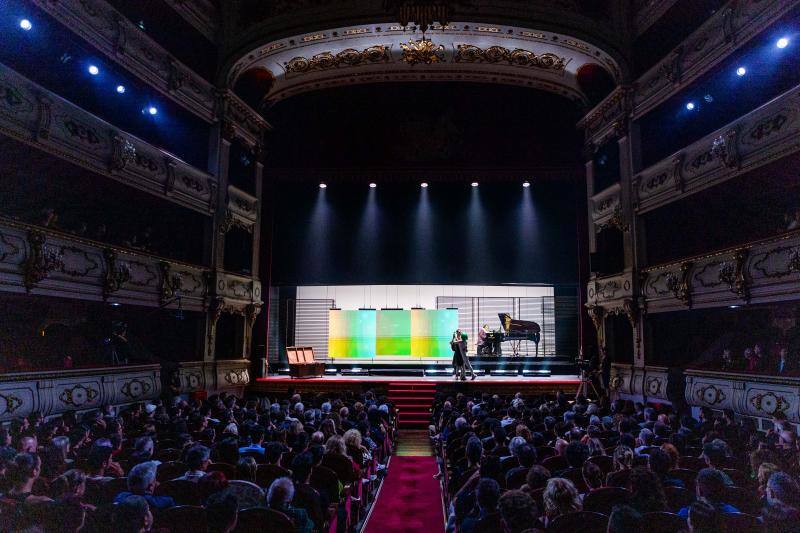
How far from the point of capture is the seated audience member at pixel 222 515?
10.8 ft

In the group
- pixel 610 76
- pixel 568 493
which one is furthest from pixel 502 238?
pixel 568 493

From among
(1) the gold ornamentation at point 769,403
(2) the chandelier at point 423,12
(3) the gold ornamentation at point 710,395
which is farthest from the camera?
(2) the chandelier at point 423,12

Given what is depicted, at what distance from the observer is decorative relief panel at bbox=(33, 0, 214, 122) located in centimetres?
Result: 1086

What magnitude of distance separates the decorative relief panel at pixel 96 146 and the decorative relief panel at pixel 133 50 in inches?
67.4

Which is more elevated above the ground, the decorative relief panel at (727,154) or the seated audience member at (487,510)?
the decorative relief panel at (727,154)

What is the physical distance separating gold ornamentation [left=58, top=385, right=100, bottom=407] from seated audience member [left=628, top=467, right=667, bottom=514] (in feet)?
32.9

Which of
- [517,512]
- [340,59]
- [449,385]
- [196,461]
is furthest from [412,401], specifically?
[517,512]

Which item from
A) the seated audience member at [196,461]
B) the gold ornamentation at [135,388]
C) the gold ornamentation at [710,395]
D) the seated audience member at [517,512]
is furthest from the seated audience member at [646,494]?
the gold ornamentation at [135,388]

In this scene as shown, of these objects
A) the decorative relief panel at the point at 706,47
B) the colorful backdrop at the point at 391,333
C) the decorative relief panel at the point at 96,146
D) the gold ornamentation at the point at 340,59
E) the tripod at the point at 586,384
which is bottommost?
the tripod at the point at 586,384

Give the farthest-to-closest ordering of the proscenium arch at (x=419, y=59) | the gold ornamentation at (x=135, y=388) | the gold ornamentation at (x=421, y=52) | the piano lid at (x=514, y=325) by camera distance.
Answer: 1. the piano lid at (x=514, y=325)
2. the gold ornamentation at (x=421, y=52)
3. the proscenium arch at (x=419, y=59)
4. the gold ornamentation at (x=135, y=388)

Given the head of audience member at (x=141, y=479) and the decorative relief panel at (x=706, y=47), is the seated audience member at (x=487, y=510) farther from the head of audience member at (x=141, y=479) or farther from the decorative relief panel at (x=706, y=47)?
the decorative relief panel at (x=706, y=47)

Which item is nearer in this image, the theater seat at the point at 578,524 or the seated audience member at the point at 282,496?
the theater seat at the point at 578,524

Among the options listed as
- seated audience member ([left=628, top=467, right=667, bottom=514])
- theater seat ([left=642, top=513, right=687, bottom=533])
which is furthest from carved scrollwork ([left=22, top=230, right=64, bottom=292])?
theater seat ([left=642, top=513, right=687, bottom=533])

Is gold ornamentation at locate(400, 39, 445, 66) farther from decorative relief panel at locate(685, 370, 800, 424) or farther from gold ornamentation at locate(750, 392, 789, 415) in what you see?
gold ornamentation at locate(750, 392, 789, 415)
